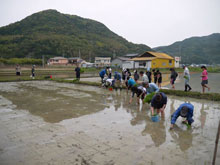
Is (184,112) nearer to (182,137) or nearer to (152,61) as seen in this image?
(182,137)

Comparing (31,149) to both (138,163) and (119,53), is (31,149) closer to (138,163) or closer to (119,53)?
(138,163)

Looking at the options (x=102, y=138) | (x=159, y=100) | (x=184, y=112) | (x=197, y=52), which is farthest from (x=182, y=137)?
(x=197, y=52)

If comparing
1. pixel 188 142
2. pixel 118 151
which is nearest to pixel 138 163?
pixel 118 151

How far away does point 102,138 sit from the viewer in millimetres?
4254

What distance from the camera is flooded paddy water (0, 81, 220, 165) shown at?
10.9ft

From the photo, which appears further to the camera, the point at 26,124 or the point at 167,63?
the point at 167,63

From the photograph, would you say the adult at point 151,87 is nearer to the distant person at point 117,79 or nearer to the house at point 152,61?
the distant person at point 117,79

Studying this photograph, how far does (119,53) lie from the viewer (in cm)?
8931

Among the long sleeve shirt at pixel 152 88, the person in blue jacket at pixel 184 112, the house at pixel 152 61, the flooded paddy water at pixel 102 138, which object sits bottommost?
the flooded paddy water at pixel 102 138

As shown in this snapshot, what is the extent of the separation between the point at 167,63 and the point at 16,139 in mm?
43231

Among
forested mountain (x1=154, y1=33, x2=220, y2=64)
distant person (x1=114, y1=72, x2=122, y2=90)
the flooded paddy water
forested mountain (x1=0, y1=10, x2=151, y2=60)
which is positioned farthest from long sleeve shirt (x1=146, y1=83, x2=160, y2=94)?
forested mountain (x1=154, y1=33, x2=220, y2=64)

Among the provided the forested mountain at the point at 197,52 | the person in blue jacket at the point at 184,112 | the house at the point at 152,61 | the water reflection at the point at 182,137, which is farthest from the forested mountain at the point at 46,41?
the water reflection at the point at 182,137

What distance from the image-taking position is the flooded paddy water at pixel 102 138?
3.33m

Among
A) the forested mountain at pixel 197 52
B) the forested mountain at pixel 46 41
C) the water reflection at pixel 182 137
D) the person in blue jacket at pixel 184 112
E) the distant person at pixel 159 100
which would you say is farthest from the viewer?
the forested mountain at pixel 197 52
